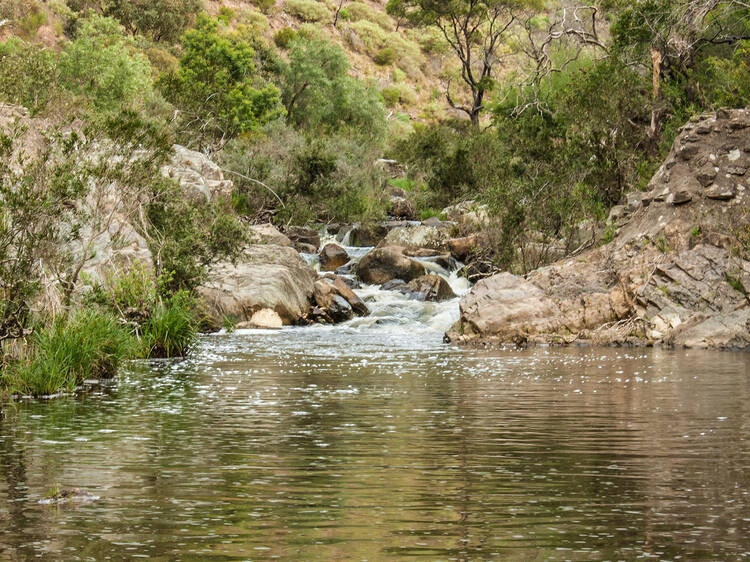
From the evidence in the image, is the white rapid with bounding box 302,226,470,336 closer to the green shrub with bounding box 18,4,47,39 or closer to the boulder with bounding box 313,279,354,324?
the boulder with bounding box 313,279,354,324

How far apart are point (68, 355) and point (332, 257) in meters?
25.1

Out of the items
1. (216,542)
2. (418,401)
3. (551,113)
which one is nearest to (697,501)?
(216,542)

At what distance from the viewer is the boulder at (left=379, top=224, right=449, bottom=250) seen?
4291cm

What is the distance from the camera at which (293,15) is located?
110 meters

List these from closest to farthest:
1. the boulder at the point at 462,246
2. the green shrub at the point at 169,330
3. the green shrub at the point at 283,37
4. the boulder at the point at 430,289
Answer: the green shrub at the point at 169,330, the boulder at the point at 430,289, the boulder at the point at 462,246, the green shrub at the point at 283,37

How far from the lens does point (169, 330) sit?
2205 centimetres

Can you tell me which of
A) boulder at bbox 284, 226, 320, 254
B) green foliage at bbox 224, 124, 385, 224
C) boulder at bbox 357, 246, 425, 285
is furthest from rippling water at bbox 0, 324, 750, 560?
green foliage at bbox 224, 124, 385, 224

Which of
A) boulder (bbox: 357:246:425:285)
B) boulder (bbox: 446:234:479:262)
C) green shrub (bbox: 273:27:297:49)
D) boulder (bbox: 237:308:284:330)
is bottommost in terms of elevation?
boulder (bbox: 237:308:284:330)

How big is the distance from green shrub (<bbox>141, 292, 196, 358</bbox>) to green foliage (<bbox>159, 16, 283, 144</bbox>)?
3048 centimetres

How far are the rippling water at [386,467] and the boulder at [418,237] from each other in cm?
2410

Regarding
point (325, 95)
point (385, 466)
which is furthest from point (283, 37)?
point (385, 466)

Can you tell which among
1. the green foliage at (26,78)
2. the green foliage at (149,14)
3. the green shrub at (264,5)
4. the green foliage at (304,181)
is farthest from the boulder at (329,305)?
the green shrub at (264,5)

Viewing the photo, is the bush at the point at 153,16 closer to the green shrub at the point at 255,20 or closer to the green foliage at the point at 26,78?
the green shrub at the point at 255,20

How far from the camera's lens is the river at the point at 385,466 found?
6887 mm
